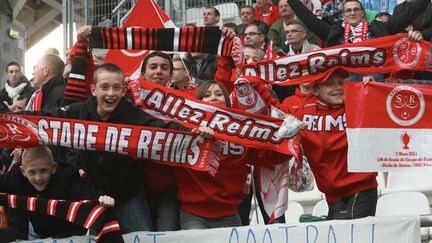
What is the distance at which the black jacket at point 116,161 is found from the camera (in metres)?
5.64

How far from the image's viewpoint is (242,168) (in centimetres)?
606

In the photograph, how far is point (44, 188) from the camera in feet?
18.8

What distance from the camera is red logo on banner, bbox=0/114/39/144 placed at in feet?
18.5

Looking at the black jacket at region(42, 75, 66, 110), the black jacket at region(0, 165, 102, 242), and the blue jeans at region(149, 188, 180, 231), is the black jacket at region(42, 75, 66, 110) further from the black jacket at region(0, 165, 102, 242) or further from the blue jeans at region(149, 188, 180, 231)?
the blue jeans at region(149, 188, 180, 231)

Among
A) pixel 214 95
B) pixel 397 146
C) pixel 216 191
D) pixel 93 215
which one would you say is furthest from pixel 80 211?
pixel 397 146

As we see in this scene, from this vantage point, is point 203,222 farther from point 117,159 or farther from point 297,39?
point 297,39

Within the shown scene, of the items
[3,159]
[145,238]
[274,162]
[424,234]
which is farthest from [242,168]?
[3,159]

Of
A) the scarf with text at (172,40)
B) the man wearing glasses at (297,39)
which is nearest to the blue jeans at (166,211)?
the scarf with text at (172,40)

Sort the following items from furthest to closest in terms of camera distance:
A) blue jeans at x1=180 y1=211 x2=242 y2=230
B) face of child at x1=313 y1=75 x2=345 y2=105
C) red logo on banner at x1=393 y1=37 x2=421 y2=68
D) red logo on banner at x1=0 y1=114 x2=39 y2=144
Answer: red logo on banner at x1=393 y1=37 x2=421 y2=68, face of child at x1=313 y1=75 x2=345 y2=105, blue jeans at x1=180 y1=211 x2=242 y2=230, red logo on banner at x1=0 y1=114 x2=39 y2=144

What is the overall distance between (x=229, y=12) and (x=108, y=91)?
9.03 metres

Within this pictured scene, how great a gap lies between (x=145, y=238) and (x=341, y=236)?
1328 mm

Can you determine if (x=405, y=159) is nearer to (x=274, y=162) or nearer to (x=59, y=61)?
(x=274, y=162)

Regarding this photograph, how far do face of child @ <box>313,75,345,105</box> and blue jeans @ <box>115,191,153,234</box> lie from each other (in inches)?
67.4

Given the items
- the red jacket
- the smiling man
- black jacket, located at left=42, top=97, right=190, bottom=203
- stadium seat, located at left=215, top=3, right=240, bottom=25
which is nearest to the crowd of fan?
black jacket, located at left=42, top=97, right=190, bottom=203
